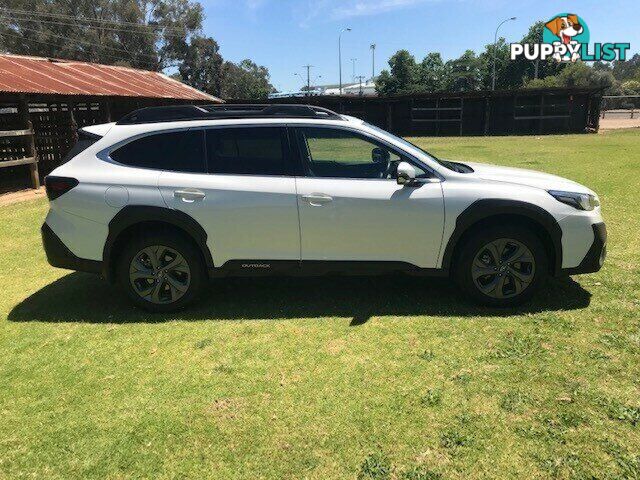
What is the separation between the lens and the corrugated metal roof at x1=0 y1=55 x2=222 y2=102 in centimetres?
1264

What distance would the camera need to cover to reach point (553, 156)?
17391mm

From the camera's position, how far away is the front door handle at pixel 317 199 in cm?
424

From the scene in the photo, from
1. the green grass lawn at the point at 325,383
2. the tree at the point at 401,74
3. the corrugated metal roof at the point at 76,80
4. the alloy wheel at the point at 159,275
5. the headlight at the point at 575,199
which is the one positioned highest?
the tree at the point at 401,74

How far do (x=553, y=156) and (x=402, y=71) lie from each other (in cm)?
8349

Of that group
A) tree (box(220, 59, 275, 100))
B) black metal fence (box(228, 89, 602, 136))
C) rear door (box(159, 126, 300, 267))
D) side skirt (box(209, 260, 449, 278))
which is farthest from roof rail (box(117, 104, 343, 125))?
tree (box(220, 59, 275, 100))

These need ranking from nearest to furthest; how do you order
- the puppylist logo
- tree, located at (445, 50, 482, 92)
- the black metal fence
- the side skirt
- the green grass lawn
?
the green grass lawn < the side skirt < the black metal fence < the puppylist logo < tree, located at (445, 50, 482, 92)

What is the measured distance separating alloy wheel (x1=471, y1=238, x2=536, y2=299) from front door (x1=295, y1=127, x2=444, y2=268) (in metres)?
0.42

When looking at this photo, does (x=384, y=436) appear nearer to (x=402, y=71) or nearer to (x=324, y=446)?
(x=324, y=446)

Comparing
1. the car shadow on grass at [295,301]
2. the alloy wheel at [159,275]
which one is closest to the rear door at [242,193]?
the alloy wheel at [159,275]

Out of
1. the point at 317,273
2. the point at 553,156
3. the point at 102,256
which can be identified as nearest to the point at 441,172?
the point at 317,273

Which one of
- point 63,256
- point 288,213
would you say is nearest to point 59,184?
point 63,256

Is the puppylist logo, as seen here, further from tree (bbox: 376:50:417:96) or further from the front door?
the front door

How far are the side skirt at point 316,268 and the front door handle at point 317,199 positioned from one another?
53 centimetres

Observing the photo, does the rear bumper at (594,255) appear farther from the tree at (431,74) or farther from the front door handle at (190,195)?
the tree at (431,74)
